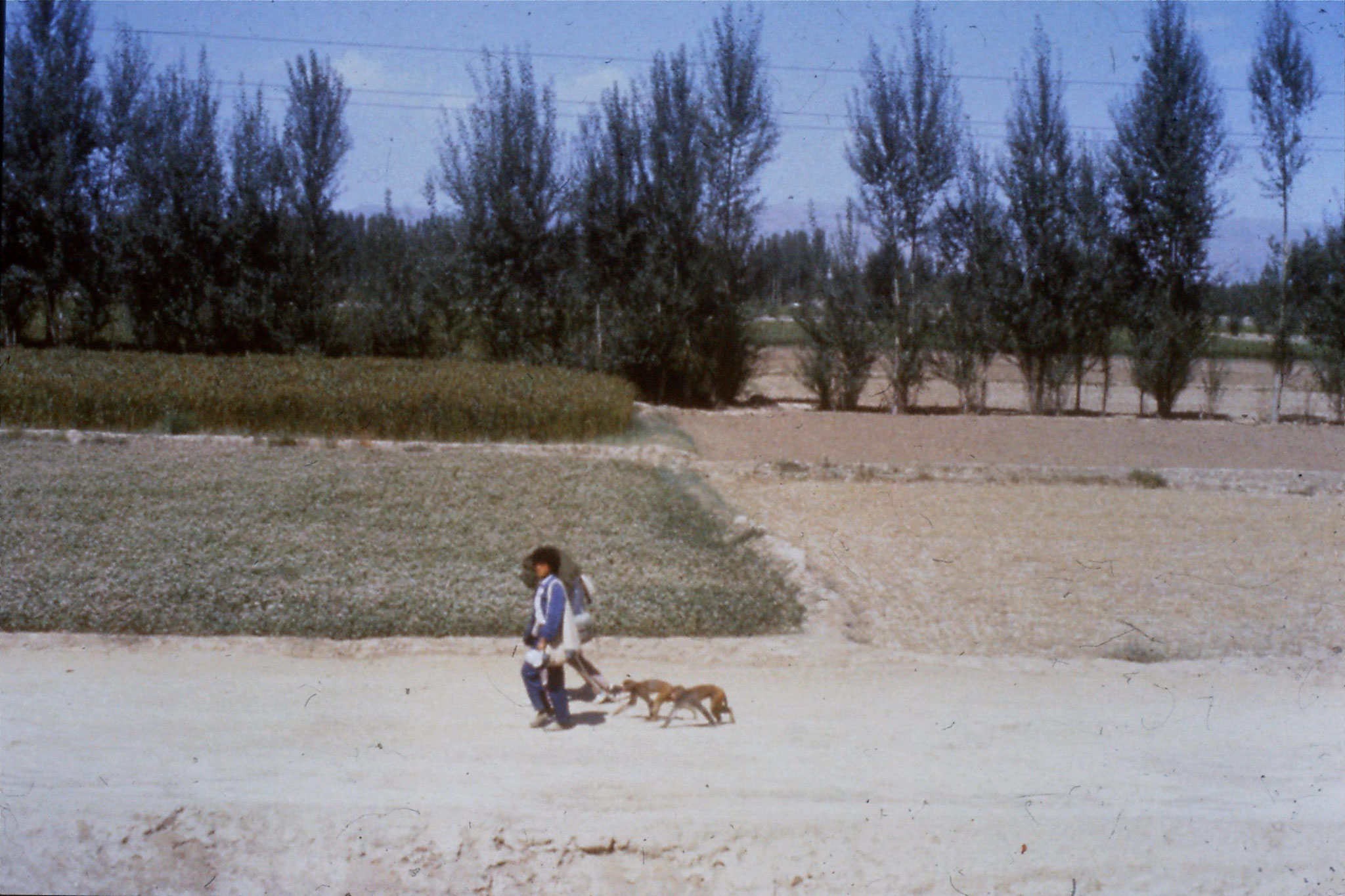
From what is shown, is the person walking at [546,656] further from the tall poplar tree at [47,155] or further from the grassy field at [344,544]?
the tall poplar tree at [47,155]

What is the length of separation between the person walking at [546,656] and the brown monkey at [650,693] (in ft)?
1.31

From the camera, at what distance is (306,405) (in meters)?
15.4

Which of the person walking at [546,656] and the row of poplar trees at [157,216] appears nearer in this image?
the person walking at [546,656]

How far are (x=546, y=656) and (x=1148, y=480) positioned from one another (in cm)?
1068

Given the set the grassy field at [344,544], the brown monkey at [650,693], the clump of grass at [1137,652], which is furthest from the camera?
the grassy field at [344,544]

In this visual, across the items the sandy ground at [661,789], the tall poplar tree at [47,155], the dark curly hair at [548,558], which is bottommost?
the sandy ground at [661,789]

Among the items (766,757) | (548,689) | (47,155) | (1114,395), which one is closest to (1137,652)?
(766,757)

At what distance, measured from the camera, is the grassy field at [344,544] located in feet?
26.8

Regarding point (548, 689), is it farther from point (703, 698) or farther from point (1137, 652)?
point (1137, 652)

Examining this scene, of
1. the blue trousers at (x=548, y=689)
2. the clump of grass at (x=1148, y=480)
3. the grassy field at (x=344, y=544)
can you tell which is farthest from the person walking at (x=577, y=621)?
the clump of grass at (x=1148, y=480)

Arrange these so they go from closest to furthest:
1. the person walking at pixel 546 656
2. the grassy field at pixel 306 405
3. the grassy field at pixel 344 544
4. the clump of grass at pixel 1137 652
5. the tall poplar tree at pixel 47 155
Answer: the person walking at pixel 546 656
the clump of grass at pixel 1137 652
the grassy field at pixel 344 544
the grassy field at pixel 306 405
the tall poplar tree at pixel 47 155

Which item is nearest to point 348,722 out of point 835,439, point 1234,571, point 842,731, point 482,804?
point 482,804

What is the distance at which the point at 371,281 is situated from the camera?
2564 centimetres

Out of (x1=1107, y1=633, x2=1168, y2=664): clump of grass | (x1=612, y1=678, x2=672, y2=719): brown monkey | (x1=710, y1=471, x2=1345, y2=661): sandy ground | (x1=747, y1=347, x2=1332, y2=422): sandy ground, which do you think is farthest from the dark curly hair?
(x1=747, y1=347, x2=1332, y2=422): sandy ground
